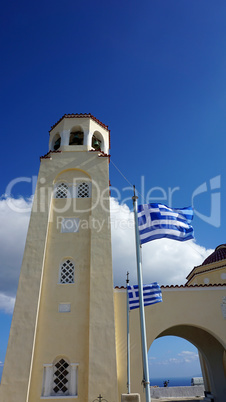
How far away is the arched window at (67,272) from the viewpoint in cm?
1312

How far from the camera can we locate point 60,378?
36.5 ft

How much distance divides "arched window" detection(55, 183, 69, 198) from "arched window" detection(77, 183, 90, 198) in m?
0.67

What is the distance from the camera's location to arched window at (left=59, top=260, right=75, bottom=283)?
13.1 metres

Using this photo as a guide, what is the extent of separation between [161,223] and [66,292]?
610 cm

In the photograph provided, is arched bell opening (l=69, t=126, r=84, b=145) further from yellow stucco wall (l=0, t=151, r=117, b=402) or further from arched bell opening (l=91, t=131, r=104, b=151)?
yellow stucco wall (l=0, t=151, r=117, b=402)

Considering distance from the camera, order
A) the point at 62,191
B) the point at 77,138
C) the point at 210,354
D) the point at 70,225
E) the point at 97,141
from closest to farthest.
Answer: the point at 70,225 → the point at 62,191 → the point at 210,354 → the point at 77,138 → the point at 97,141

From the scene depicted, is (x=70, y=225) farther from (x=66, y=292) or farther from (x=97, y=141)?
(x=97, y=141)

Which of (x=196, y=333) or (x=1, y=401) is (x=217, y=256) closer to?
(x=196, y=333)

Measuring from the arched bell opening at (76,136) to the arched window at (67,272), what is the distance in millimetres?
8018

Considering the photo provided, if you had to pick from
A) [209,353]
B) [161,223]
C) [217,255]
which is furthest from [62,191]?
[209,353]

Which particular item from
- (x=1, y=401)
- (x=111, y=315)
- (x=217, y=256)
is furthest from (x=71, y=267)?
(x=217, y=256)

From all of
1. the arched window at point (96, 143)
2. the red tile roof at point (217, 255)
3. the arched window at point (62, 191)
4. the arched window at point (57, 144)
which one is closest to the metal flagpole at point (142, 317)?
the arched window at point (62, 191)

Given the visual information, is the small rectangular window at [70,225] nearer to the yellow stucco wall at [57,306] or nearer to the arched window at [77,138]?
the yellow stucco wall at [57,306]

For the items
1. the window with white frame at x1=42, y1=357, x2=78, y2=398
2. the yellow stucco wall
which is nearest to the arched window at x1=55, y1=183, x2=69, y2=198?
the yellow stucco wall
